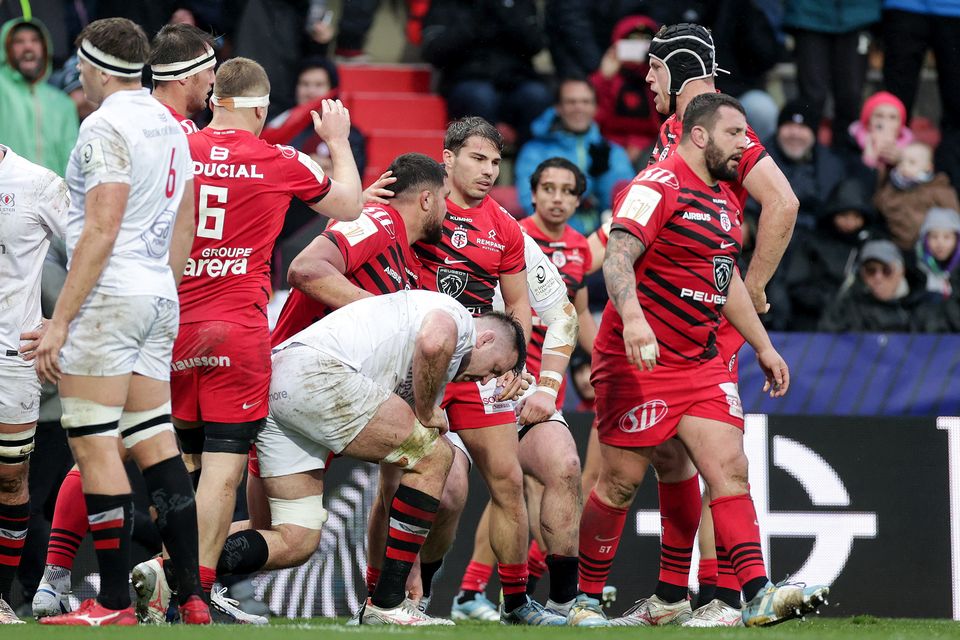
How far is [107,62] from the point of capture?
18.7ft

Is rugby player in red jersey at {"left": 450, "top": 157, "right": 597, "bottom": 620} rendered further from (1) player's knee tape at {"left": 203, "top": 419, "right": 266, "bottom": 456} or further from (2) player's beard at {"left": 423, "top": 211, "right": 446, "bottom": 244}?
(1) player's knee tape at {"left": 203, "top": 419, "right": 266, "bottom": 456}

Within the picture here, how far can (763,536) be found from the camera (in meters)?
9.14

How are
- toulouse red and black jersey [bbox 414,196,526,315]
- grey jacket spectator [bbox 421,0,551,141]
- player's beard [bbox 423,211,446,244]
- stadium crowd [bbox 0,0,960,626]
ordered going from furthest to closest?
grey jacket spectator [bbox 421,0,551,141], toulouse red and black jersey [bbox 414,196,526,315], player's beard [bbox 423,211,446,244], stadium crowd [bbox 0,0,960,626]

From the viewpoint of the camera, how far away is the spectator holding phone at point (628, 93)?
1314cm

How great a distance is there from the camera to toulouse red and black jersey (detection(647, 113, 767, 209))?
7152 mm

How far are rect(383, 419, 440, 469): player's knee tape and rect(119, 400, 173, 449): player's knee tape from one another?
1.10m

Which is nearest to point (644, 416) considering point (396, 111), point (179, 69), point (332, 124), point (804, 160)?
point (332, 124)

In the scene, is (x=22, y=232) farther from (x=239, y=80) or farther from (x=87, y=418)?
(x=87, y=418)

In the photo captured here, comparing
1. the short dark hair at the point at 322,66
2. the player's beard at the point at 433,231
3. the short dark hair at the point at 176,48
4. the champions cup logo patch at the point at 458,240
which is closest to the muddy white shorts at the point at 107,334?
the short dark hair at the point at 176,48

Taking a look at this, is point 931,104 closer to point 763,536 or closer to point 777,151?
point 777,151

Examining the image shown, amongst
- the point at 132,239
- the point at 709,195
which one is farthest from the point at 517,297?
the point at 132,239

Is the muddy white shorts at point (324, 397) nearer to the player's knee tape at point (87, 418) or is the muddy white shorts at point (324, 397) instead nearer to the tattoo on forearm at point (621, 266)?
the player's knee tape at point (87, 418)

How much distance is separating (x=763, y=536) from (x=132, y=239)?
501 cm

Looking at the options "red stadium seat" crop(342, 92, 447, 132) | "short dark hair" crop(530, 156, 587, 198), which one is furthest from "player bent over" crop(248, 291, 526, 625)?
"red stadium seat" crop(342, 92, 447, 132)
